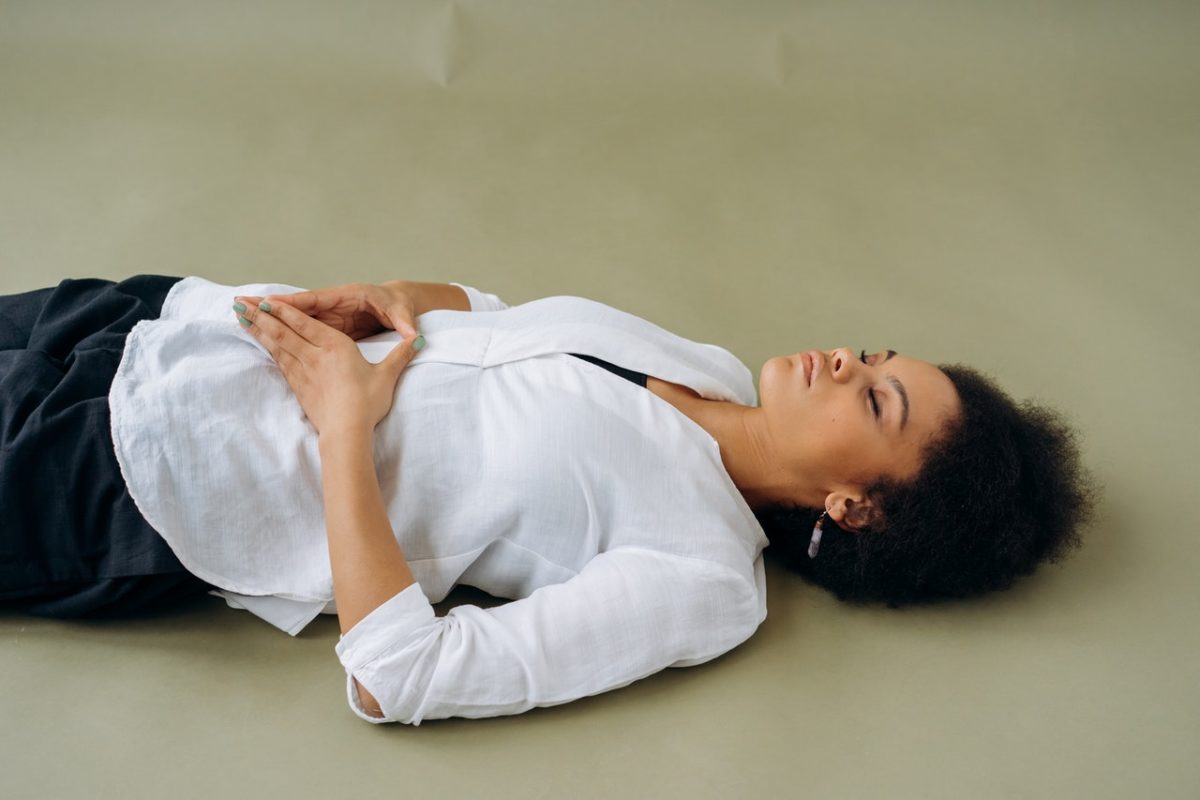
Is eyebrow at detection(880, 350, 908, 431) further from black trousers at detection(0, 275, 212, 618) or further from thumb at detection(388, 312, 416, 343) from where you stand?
black trousers at detection(0, 275, 212, 618)

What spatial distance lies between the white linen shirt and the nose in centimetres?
24

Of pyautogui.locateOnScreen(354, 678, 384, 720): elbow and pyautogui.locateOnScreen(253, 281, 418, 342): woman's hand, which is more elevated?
pyautogui.locateOnScreen(253, 281, 418, 342): woman's hand

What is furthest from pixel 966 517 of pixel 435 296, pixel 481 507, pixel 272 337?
pixel 272 337

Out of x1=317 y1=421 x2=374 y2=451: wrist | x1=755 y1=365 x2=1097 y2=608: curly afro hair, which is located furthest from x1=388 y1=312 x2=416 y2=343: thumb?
x1=755 y1=365 x2=1097 y2=608: curly afro hair

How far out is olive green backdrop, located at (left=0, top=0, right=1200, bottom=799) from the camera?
1.71 metres

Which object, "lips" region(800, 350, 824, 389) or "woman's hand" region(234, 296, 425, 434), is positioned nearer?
"woman's hand" region(234, 296, 425, 434)

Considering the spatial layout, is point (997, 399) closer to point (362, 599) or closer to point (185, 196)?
point (362, 599)

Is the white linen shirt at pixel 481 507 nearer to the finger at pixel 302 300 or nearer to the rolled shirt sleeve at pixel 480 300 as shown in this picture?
the finger at pixel 302 300

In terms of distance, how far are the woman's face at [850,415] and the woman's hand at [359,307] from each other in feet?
2.14

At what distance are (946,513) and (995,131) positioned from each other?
1.91 m

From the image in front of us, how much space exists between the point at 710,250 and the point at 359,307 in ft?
3.69

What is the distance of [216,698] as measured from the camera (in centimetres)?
176

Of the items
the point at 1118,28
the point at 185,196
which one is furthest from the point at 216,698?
the point at 1118,28

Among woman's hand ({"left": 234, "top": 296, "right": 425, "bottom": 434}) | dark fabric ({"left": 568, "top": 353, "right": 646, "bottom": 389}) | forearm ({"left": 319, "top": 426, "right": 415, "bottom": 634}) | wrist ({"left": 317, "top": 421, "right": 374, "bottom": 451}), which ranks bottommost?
forearm ({"left": 319, "top": 426, "right": 415, "bottom": 634})
